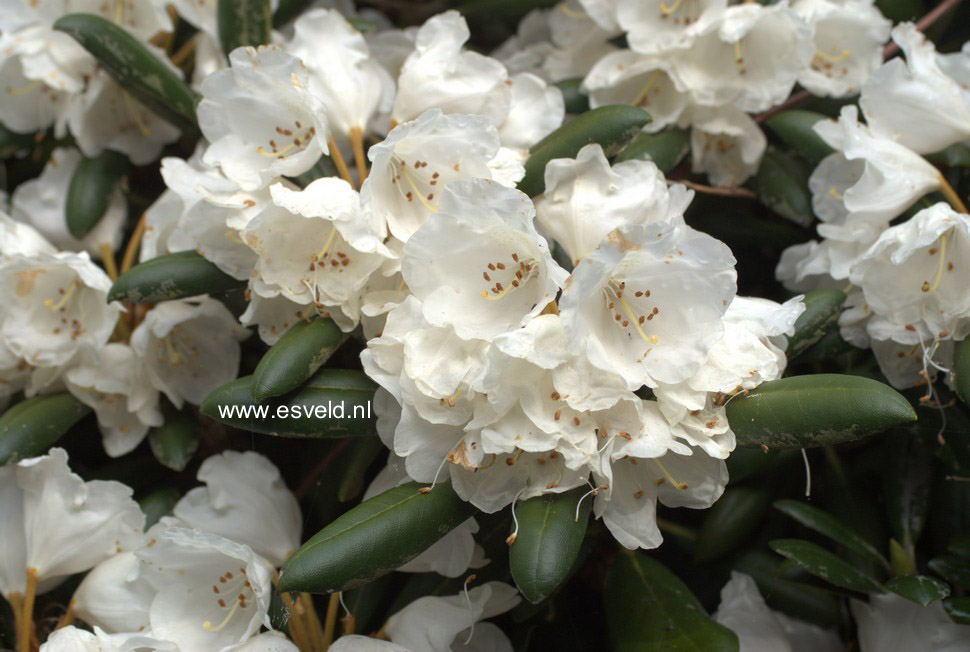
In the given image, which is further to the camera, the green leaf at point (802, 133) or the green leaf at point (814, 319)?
the green leaf at point (802, 133)

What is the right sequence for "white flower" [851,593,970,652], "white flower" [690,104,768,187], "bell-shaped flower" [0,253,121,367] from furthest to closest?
1. "white flower" [690,104,768,187]
2. "bell-shaped flower" [0,253,121,367]
3. "white flower" [851,593,970,652]

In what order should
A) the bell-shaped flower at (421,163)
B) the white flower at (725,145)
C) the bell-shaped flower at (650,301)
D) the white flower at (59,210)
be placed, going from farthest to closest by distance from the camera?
the white flower at (59,210) < the white flower at (725,145) < the bell-shaped flower at (421,163) < the bell-shaped flower at (650,301)

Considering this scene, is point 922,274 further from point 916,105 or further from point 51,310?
point 51,310

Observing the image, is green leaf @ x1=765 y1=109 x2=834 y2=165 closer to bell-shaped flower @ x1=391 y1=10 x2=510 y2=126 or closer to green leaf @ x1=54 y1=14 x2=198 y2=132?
bell-shaped flower @ x1=391 y1=10 x2=510 y2=126

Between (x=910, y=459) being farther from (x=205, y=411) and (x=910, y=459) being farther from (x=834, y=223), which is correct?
(x=205, y=411)

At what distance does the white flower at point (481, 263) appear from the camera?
3.05 feet

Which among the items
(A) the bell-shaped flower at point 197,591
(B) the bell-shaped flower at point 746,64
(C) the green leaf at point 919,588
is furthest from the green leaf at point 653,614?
(B) the bell-shaped flower at point 746,64

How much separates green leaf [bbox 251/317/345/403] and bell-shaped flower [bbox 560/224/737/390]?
31 cm

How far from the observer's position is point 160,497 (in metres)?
1.31

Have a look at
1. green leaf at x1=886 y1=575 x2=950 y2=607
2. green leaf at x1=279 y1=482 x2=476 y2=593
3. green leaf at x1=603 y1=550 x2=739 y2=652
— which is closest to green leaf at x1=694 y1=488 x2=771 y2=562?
green leaf at x1=603 y1=550 x2=739 y2=652

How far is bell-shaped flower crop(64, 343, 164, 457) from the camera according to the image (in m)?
1.27

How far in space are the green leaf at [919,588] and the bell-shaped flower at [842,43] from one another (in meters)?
A: 0.68

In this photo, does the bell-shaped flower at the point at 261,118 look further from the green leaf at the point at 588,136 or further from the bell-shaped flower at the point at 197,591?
the bell-shaped flower at the point at 197,591

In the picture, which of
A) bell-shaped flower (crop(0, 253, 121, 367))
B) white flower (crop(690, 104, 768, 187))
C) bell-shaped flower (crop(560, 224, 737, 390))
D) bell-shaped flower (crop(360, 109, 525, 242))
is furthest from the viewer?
white flower (crop(690, 104, 768, 187))
